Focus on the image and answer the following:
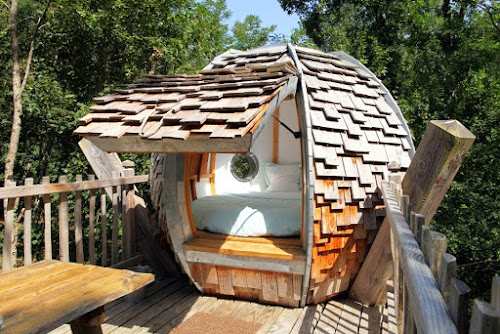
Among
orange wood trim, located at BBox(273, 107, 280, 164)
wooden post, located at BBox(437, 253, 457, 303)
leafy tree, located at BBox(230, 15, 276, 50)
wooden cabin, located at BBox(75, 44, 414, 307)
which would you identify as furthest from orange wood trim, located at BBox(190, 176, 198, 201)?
leafy tree, located at BBox(230, 15, 276, 50)

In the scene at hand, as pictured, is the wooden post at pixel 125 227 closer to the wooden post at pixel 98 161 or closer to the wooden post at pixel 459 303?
the wooden post at pixel 98 161

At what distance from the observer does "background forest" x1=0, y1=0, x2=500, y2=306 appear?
7020 millimetres

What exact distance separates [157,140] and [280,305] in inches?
84.2

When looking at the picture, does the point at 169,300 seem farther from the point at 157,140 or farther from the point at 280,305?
the point at 157,140

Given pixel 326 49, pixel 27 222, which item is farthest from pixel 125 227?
pixel 326 49

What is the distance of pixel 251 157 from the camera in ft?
21.9

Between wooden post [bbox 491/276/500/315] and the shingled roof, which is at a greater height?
the shingled roof

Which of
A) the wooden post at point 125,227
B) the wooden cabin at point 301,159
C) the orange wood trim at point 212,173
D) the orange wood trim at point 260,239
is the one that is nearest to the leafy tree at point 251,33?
the orange wood trim at point 212,173

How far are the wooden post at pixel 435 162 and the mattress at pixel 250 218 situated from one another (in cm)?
139

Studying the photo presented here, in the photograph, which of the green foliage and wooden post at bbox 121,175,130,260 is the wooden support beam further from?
the green foliage

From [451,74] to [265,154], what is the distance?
605 centimetres

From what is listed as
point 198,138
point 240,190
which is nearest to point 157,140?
point 198,138

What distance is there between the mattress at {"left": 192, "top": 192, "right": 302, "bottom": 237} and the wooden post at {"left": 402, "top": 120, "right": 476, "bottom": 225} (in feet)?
4.55

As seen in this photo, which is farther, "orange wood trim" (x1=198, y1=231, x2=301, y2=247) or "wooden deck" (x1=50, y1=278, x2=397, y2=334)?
"orange wood trim" (x1=198, y1=231, x2=301, y2=247)
